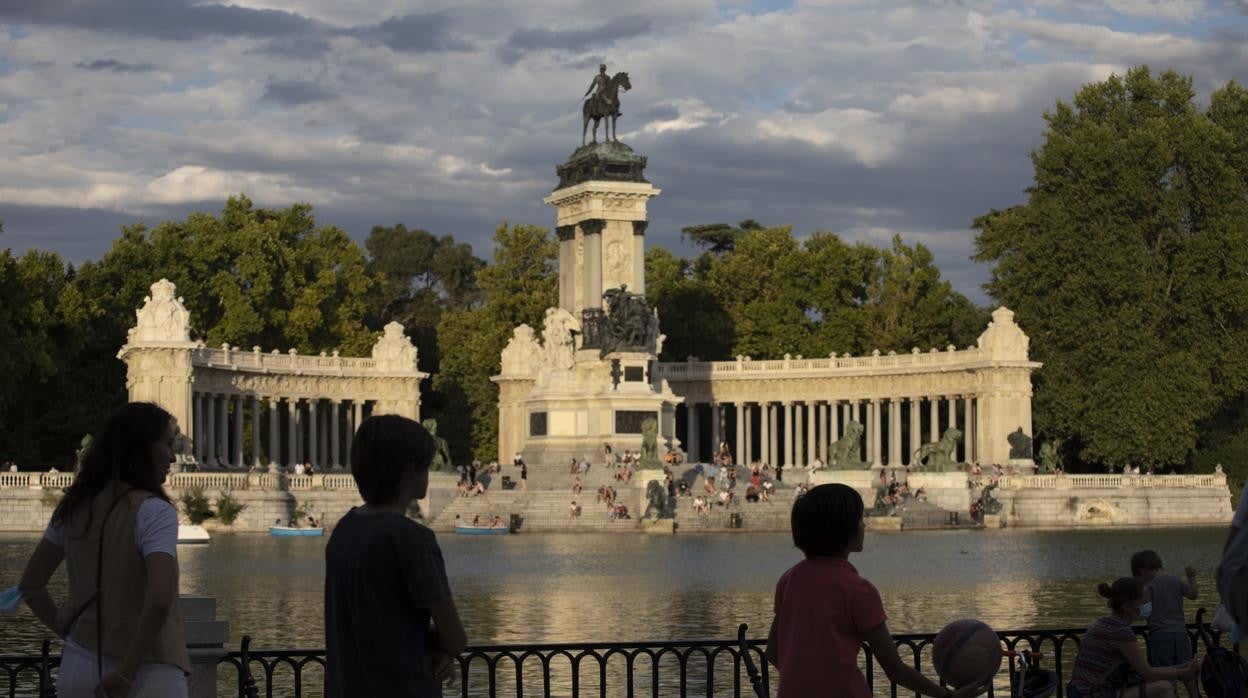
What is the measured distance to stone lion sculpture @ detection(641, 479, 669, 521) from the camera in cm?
5812

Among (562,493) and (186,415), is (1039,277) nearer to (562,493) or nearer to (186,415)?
(562,493)

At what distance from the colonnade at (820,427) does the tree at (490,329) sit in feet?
27.8

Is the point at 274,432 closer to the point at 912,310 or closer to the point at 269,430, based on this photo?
the point at 269,430

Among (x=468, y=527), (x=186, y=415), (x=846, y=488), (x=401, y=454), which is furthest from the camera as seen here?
(x=186, y=415)

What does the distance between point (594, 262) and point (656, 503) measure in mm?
18329

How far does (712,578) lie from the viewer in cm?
3581

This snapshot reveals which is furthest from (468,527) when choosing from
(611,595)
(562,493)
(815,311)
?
(815,311)

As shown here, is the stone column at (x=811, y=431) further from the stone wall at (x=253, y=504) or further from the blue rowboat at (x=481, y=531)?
the blue rowboat at (x=481, y=531)

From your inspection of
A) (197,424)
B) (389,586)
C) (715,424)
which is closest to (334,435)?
(197,424)

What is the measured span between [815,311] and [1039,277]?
17977 mm

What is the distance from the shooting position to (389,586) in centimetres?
821

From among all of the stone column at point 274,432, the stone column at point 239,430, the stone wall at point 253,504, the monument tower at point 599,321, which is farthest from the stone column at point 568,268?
the stone wall at point 253,504

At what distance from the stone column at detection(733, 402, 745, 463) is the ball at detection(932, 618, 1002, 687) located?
Result: 77.0 metres

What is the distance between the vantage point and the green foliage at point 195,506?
189 feet
